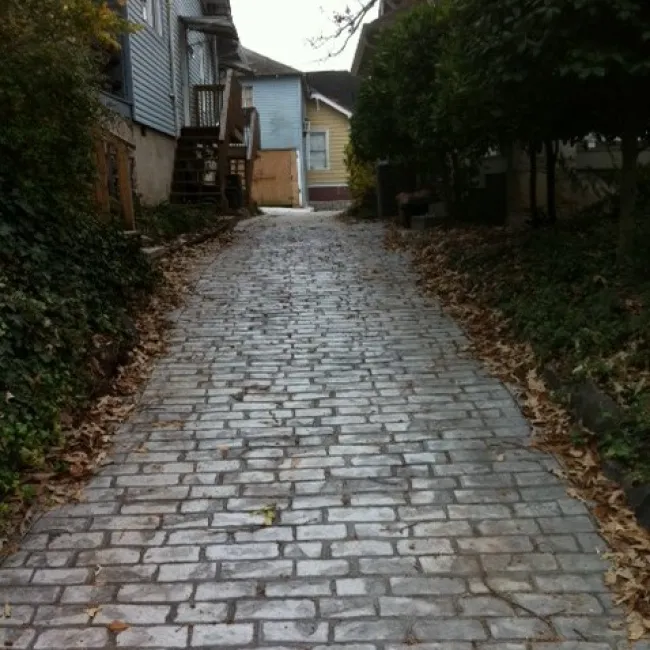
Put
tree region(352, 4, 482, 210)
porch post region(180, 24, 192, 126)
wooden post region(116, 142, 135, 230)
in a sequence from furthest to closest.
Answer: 1. porch post region(180, 24, 192, 126)
2. tree region(352, 4, 482, 210)
3. wooden post region(116, 142, 135, 230)

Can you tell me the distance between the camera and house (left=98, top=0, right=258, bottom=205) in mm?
14656

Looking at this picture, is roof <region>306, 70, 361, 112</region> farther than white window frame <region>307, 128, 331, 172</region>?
Yes

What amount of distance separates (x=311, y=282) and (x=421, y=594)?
7.03 meters

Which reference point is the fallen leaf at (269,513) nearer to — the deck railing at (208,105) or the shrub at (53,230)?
the shrub at (53,230)

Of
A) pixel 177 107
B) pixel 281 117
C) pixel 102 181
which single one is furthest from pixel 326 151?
pixel 102 181

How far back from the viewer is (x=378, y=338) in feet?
23.9

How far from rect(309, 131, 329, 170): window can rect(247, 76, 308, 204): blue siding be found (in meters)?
2.38

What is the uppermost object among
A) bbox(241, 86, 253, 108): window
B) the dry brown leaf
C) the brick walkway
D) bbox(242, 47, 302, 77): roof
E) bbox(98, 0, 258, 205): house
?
bbox(242, 47, 302, 77): roof

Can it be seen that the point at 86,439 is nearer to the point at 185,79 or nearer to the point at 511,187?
the point at 511,187

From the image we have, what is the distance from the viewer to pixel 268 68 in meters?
35.2

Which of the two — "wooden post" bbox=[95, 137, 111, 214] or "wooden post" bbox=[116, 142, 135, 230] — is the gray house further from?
"wooden post" bbox=[95, 137, 111, 214]

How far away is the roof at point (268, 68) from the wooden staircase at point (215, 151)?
40.0 ft

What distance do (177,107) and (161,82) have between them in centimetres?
181

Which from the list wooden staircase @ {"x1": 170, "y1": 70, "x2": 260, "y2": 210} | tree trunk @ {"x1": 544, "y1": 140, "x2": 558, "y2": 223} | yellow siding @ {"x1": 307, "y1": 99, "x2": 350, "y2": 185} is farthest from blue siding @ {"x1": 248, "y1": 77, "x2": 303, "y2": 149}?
tree trunk @ {"x1": 544, "y1": 140, "x2": 558, "y2": 223}
